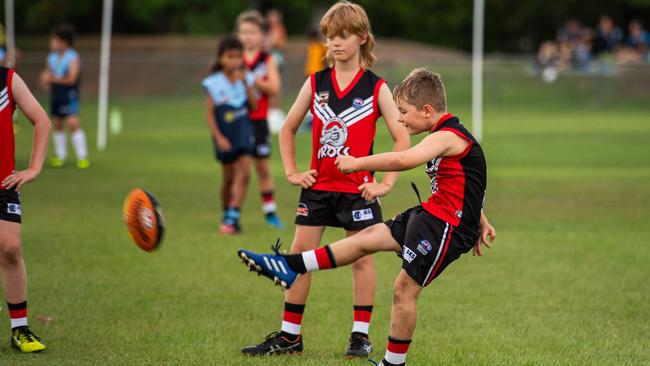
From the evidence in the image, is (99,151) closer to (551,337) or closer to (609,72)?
(551,337)

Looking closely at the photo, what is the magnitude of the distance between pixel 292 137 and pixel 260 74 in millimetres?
5258

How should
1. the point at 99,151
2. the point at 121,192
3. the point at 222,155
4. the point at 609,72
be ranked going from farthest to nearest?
the point at 609,72
the point at 99,151
the point at 121,192
the point at 222,155

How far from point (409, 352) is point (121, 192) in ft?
28.8

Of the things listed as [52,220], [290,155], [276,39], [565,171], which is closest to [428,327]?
[290,155]

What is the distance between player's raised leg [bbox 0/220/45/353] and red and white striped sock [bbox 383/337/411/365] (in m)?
2.20

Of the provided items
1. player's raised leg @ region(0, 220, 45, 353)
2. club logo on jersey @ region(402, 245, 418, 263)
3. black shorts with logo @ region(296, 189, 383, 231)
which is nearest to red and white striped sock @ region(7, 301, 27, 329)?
player's raised leg @ region(0, 220, 45, 353)

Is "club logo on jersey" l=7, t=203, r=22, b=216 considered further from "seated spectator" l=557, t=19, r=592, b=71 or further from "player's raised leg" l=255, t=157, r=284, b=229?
"seated spectator" l=557, t=19, r=592, b=71

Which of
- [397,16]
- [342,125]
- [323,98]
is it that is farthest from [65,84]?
[397,16]

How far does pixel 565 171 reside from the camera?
17609 mm

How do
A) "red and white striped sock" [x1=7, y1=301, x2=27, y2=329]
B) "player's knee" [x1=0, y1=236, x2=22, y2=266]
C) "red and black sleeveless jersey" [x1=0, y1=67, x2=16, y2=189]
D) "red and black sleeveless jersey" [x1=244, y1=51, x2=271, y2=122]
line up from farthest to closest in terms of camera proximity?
1. "red and black sleeveless jersey" [x1=244, y1=51, x2=271, y2=122]
2. "red and white striped sock" [x1=7, y1=301, x2=27, y2=329]
3. "red and black sleeveless jersey" [x1=0, y1=67, x2=16, y2=189]
4. "player's knee" [x1=0, y1=236, x2=22, y2=266]

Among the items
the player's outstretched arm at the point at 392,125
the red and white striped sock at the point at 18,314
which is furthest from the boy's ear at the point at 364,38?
the red and white striped sock at the point at 18,314

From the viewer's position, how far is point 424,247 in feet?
18.6

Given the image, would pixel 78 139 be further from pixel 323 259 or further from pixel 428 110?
pixel 428 110

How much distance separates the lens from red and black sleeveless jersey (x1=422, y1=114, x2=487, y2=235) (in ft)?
18.7
